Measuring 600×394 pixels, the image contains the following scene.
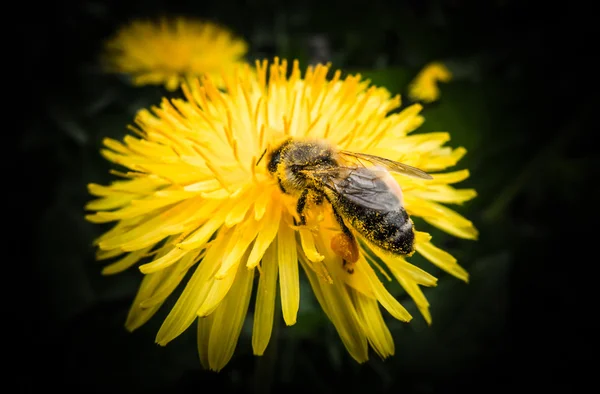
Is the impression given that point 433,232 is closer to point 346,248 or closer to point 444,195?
point 444,195

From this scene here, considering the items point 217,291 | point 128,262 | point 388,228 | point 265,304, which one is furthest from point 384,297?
point 128,262

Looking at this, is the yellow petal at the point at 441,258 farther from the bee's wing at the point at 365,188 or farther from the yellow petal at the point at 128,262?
the yellow petal at the point at 128,262

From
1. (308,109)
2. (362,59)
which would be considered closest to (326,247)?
(308,109)

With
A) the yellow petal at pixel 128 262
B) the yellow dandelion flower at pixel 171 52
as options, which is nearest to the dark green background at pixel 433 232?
the yellow dandelion flower at pixel 171 52

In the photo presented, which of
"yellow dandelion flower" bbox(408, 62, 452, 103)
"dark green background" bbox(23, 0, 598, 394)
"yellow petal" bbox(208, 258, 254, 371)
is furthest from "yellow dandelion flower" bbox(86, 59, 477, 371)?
"yellow dandelion flower" bbox(408, 62, 452, 103)

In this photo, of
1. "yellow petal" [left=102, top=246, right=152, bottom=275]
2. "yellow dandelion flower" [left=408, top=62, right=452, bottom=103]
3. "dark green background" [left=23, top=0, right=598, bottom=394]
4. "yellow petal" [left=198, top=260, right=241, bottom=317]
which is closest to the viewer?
"yellow petal" [left=198, top=260, right=241, bottom=317]

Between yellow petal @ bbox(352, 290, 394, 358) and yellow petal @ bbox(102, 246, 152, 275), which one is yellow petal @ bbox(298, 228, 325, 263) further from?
yellow petal @ bbox(102, 246, 152, 275)

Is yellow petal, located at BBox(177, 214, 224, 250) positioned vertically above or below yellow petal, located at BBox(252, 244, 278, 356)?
above
